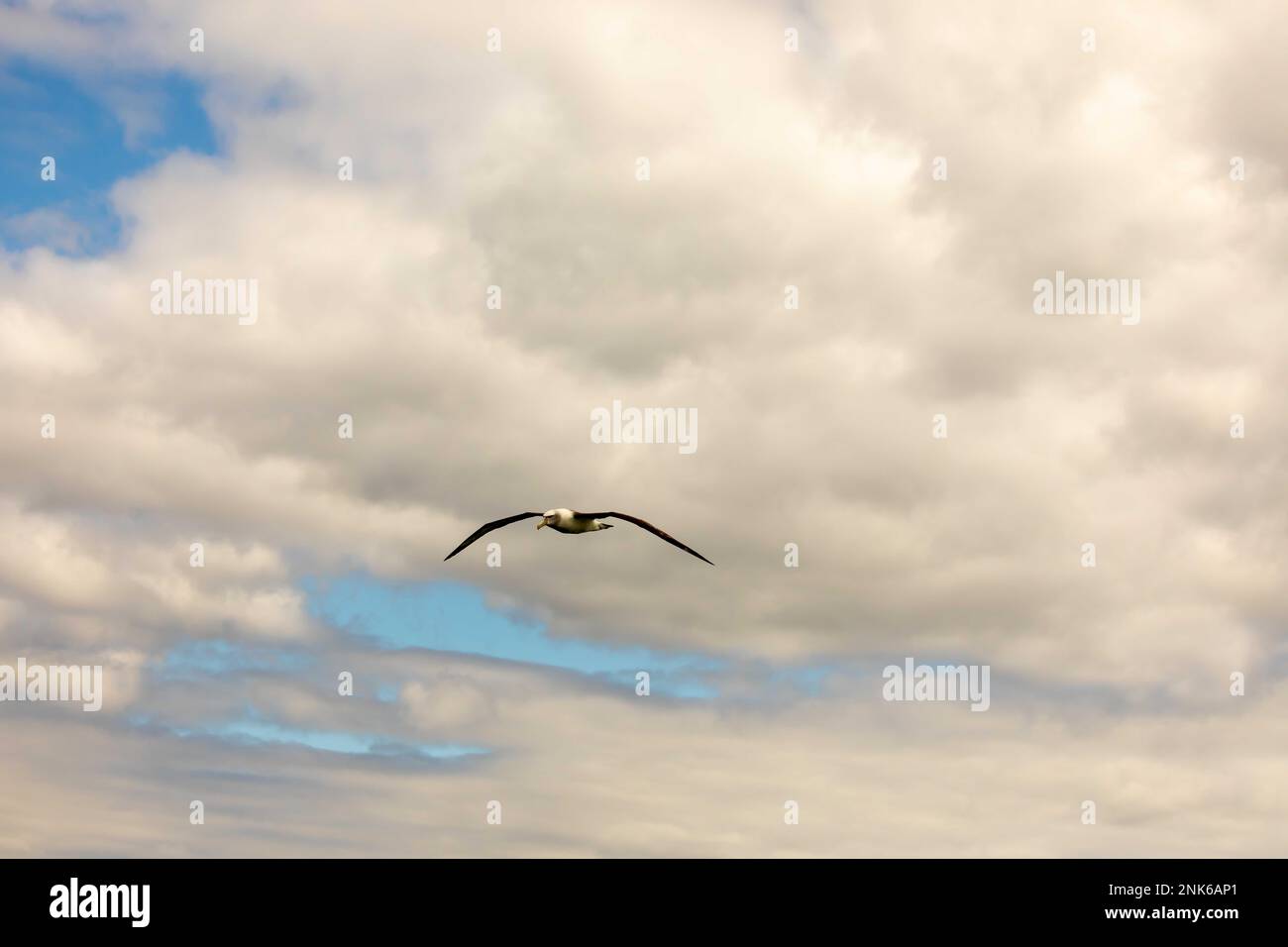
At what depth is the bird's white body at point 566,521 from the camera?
6462cm

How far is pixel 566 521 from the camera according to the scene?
65.2m

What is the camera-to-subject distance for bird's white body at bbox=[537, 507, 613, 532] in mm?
64625
